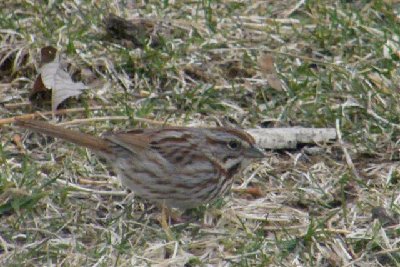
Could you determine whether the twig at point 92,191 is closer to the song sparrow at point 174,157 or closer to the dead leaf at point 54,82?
the song sparrow at point 174,157

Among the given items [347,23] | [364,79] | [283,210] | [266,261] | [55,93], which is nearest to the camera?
[266,261]

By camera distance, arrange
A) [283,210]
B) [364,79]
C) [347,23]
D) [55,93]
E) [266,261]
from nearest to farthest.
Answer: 1. [266,261]
2. [283,210]
3. [55,93]
4. [364,79]
5. [347,23]

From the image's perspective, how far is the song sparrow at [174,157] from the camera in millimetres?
5812

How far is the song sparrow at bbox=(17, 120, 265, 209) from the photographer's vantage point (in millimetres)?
5812

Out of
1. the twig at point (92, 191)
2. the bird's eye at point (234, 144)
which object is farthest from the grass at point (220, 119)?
the bird's eye at point (234, 144)

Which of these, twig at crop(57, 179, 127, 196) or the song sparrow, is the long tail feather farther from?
twig at crop(57, 179, 127, 196)

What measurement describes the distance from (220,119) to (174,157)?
1.01 meters

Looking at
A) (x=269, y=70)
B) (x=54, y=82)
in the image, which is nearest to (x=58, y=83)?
(x=54, y=82)

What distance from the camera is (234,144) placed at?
5.98 m

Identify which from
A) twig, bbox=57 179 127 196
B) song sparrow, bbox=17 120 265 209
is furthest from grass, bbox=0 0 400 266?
song sparrow, bbox=17 120 265 209

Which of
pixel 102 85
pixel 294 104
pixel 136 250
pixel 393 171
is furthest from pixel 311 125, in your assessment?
pixel 136 250

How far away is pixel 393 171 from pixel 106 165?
1.53 meters

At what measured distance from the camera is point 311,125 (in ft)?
22.4

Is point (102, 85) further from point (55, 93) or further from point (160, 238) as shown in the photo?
point (160, 238)
